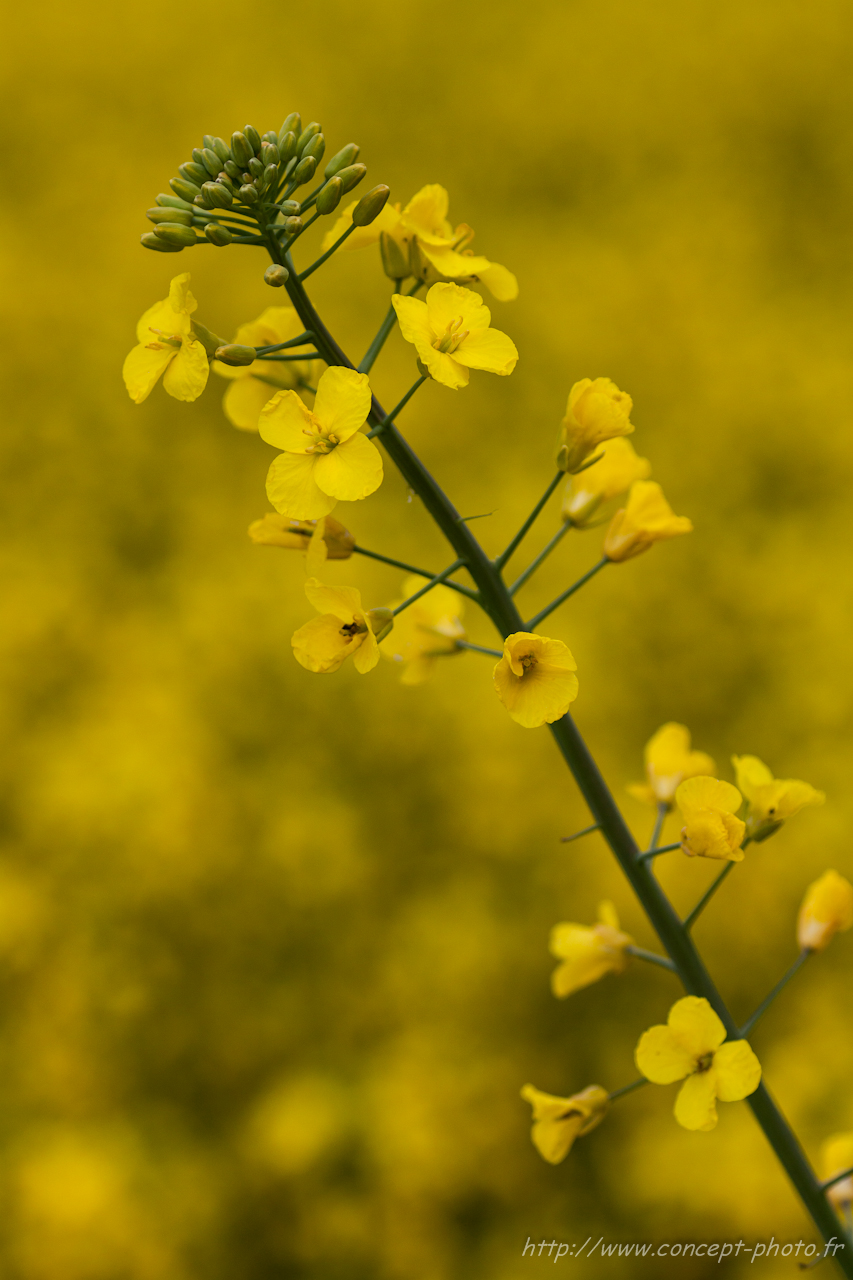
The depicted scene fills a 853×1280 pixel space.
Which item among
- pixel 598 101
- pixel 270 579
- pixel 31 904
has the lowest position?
pixel 31 904

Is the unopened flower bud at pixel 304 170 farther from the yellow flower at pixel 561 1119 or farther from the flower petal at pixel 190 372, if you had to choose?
the yellow flower at pixel 561 1119

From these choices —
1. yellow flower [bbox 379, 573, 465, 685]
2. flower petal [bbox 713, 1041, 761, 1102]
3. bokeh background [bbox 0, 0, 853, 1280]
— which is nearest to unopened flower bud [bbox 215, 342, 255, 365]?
yellow flower [bbox 379, 573, 465, 685]

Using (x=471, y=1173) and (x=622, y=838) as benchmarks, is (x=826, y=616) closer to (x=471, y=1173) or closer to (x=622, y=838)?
(x=471, y=1173)

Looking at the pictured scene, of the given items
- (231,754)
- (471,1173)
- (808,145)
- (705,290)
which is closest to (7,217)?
(231,754)

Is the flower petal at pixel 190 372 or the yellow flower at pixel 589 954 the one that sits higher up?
the flower petal at pixel 190 372

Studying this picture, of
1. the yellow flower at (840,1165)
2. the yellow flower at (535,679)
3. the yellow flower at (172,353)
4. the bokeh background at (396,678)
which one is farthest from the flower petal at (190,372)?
the bokeh background at (396,678)

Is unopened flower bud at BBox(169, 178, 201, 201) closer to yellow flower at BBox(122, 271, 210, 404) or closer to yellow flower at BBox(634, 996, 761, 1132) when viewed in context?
yellow flower at BBox(122, 271, 210, 404)
